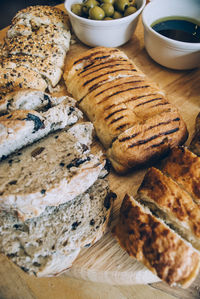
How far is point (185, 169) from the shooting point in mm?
1933

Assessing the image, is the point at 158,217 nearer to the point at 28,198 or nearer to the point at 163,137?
the point at 163,137

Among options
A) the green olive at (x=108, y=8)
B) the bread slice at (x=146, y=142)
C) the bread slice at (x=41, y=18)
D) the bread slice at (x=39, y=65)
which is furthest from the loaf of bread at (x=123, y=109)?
the bread slice at (x=41, y=18)

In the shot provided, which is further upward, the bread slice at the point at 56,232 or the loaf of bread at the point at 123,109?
the loaf of bread at the point at 123,109

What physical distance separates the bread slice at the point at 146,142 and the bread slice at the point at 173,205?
0.97 ft

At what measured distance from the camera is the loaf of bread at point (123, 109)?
223 cm

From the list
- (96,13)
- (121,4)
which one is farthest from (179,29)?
(96,13)

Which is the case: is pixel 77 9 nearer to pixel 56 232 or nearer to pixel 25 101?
pixel 25 101

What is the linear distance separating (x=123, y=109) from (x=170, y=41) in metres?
0.99

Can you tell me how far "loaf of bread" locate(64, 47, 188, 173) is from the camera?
2234 mm

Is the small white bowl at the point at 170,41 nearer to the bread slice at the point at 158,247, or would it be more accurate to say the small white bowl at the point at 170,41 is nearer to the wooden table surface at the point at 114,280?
the wooden table surface at the point at 114,280

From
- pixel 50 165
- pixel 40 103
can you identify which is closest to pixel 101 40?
pixel 40 103

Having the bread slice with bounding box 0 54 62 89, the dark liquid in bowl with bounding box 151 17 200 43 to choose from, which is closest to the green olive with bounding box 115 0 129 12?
the dark liquid in bowl with bounding box 151 17 200 43

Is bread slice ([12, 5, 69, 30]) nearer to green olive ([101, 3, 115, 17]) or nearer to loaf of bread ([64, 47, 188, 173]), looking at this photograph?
green olive ([101, 3, 115, 17])

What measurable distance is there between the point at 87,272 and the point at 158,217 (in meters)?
0.68
